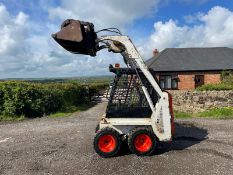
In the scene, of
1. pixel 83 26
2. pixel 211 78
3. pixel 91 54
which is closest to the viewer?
pixel 83 26

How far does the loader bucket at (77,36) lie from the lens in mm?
8562

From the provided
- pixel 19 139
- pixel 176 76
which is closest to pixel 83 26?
pixel 19 139

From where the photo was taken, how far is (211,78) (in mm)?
29219

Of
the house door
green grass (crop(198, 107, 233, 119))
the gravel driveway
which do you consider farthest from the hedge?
the house door

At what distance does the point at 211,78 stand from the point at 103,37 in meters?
22.2

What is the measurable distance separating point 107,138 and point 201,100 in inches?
462

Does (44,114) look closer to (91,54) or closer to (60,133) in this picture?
(60,133)

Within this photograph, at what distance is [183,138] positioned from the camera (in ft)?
36.1

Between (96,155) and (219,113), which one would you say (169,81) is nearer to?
(219,113)

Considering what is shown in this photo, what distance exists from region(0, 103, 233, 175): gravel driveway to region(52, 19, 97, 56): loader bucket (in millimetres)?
3119

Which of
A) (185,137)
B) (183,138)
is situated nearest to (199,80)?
(185,137)

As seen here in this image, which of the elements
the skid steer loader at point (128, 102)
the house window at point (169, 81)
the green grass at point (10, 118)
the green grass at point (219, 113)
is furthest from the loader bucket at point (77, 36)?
the house window at point (169, 81)

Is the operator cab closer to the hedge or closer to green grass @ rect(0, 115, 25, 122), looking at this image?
green grass @ rect(0, 115, 25, 122)

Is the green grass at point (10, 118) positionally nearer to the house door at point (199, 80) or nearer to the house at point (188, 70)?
the house at point (188, 70)
